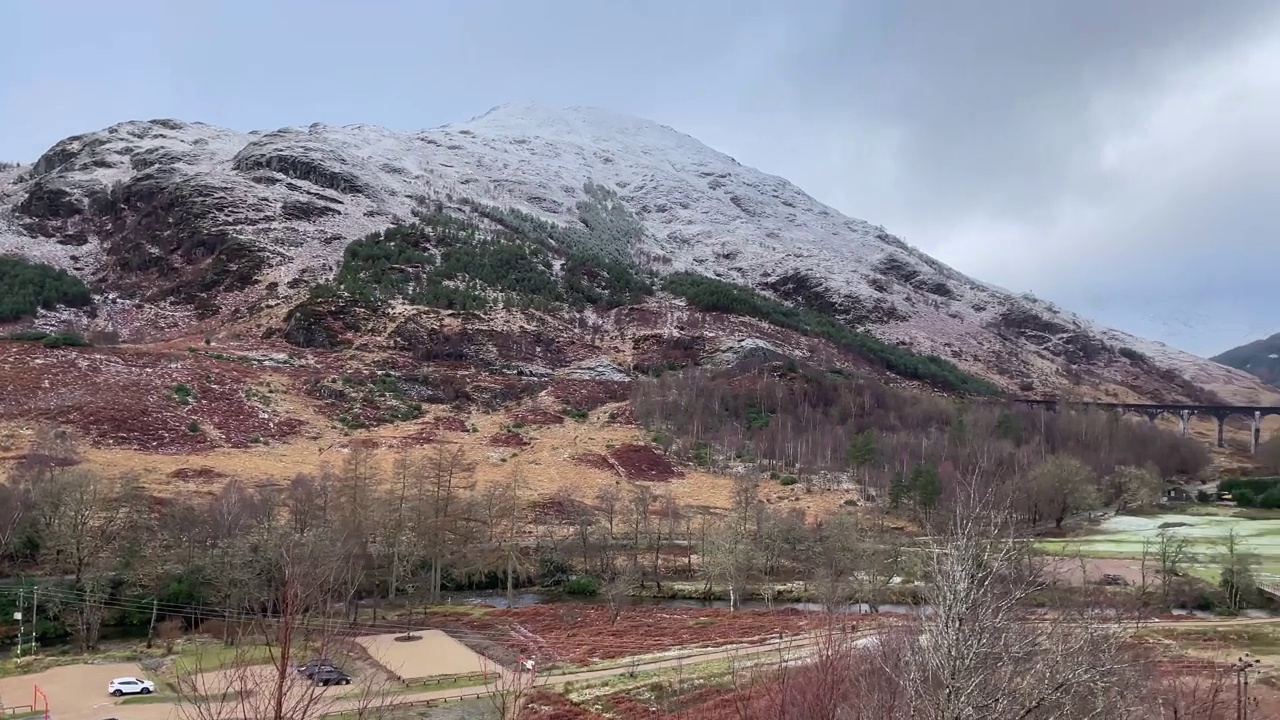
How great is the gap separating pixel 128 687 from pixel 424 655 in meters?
10.6

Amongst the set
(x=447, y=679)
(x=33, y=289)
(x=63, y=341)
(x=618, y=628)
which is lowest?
(x=618, y=628)

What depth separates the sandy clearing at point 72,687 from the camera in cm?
2366

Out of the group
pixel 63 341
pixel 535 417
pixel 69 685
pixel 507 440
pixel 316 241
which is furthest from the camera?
pixel 316 241

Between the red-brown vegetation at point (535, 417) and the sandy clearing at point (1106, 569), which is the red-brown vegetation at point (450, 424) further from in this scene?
the sandy clearing at point (1106, 569)

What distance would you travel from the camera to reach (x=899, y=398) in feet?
330

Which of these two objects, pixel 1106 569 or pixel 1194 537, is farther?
pixel 1194 537

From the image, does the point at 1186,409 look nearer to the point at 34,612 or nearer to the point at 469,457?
the point at 469,457

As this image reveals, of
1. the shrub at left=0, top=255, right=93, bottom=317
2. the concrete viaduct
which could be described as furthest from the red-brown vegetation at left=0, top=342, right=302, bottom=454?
the concrete viaduct

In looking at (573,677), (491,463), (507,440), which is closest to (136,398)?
(491,463)

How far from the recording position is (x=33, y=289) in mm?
105000

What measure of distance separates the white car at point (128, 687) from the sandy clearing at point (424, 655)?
7.82 metres

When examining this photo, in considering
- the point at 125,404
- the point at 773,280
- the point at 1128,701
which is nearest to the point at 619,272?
the point at 773,280

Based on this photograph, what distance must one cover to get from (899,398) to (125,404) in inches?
3491

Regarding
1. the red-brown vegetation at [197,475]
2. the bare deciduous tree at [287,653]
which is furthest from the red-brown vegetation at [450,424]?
the bare deciduous tree at [287,653]
